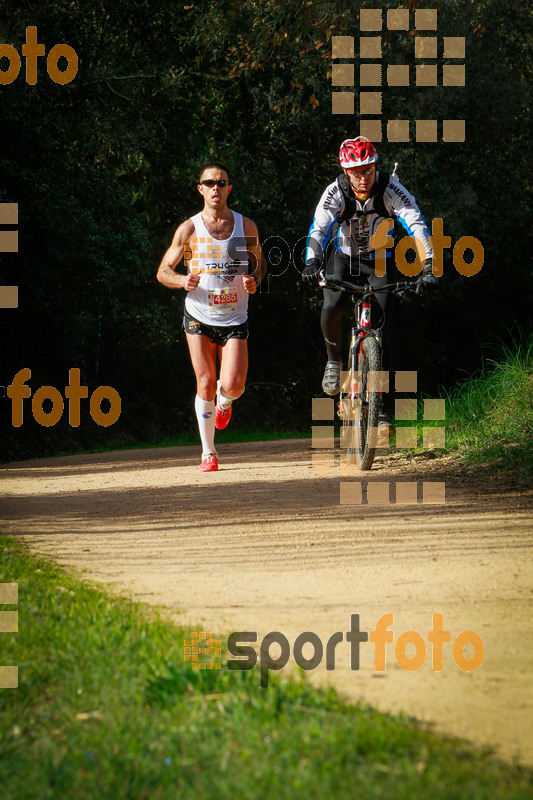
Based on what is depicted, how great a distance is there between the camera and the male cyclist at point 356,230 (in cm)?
807

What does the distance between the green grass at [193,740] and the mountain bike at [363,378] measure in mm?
4753

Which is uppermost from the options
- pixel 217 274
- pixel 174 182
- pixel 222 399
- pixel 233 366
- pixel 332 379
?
pixel 174 182

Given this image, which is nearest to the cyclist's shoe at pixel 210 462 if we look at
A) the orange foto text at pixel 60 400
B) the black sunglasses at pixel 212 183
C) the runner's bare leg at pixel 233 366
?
the runner's bare leg at pixel 233 366

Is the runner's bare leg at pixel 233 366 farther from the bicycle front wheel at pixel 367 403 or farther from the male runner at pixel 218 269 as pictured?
the bicycle front wheel at pixel 367 403

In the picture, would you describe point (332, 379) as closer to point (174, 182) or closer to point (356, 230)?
point (356, 230)

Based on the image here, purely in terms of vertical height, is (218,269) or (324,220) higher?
(324,220)

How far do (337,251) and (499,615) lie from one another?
4.94m

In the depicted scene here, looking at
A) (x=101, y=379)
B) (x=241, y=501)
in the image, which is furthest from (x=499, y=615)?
(x=101, y=379)

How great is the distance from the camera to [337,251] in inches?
335

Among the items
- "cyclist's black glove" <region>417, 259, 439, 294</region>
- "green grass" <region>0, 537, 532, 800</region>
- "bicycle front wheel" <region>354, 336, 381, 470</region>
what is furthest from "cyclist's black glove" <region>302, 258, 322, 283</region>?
"green grass" <region>0, 537, 532, 800</region>

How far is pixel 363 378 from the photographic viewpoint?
27.1ft

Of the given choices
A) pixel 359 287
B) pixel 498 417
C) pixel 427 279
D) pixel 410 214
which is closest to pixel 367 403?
pixel 359 287

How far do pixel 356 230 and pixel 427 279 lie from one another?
0.85m

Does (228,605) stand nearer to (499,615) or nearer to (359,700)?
(499,615)
